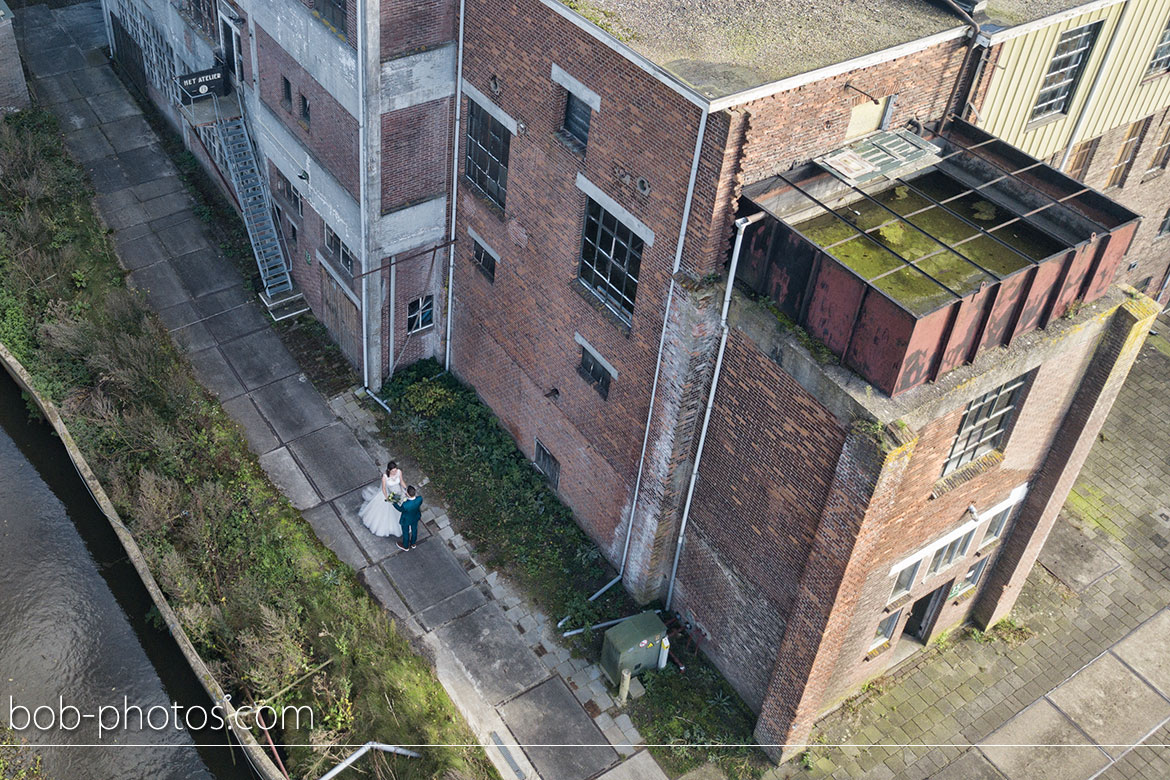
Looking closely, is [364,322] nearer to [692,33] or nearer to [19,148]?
[692,33]

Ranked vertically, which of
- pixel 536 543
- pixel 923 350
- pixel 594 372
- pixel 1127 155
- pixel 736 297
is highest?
pixel 923 350

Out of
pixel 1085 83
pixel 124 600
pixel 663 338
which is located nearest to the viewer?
pixel 663 338

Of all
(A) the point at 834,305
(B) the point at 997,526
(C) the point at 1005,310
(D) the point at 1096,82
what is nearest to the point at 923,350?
(A) the point at 834,305

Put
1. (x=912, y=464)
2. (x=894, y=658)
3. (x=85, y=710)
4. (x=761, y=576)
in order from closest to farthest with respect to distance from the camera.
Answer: (x=912, y=464) → (x=761, y=576) → (x=85, y=710) → (x=894, y=658)

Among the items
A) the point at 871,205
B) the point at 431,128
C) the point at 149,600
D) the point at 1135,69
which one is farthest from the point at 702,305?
the point at 149,600

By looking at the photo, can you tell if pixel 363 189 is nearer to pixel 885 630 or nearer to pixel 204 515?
pixel 204 515

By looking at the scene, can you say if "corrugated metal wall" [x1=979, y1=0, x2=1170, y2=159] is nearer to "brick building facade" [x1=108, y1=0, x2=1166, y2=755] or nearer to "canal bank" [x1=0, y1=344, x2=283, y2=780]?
"brick building facade" [x1=108, y1=0, x2=1166, y2=755]

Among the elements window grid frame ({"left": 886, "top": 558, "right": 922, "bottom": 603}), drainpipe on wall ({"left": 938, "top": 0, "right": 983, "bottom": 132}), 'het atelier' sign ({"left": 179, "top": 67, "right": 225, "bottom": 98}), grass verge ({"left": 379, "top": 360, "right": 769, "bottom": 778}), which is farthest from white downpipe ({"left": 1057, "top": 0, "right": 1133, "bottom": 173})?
'het atelier' sign ({"left": 179, "top": 67, "right": 225, "bottom": 98})
